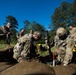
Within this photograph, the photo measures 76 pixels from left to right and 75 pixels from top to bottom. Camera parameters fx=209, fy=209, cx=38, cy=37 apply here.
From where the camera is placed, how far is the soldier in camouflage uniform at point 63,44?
25.5 ft

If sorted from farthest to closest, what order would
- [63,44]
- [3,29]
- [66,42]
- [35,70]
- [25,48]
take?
[3,29]
[63,44]
[66,42]
[25,48]
[35,70]

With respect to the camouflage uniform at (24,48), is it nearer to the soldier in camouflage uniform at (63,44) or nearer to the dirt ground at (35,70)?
the soldier in camouflage uniform at (63,44)

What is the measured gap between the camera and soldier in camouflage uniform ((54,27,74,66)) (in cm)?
778

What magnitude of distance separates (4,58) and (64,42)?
258 cm

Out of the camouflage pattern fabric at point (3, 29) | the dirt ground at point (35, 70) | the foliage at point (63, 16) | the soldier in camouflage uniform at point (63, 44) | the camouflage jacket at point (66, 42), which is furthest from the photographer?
the foliage at point (63, 16)

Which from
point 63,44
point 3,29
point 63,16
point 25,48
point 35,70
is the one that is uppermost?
point 63,16

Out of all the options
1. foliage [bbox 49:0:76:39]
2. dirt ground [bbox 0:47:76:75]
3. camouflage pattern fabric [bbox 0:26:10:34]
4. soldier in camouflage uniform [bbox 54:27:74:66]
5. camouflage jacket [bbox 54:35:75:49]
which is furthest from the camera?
foliage [bbox 49:0:76:39]

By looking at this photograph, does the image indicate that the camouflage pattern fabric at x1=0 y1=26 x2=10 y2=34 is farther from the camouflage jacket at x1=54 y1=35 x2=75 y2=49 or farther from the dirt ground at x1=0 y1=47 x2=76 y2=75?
the dirt ground at x1=0 y1=47 x2=76 y2=75

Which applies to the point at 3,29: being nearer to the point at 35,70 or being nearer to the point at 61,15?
the point at 35,70

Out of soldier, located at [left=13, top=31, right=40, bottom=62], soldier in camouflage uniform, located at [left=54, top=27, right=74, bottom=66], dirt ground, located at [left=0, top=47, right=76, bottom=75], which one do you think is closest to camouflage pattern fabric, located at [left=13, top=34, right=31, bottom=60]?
soldier, located at [left=13, top=31, right=40, bottom=62]

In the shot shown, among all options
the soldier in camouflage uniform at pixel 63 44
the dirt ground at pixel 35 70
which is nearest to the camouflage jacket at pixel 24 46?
the soldier in camouflage uniform at pixel 63 44

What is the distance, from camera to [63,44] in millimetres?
8789

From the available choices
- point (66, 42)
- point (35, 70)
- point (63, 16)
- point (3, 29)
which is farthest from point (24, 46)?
point (63, 16)

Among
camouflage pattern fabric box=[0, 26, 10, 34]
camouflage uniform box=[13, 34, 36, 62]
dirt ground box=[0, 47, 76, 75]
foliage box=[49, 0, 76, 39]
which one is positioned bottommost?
dirt ground box=[0, 47, 76, 75]
